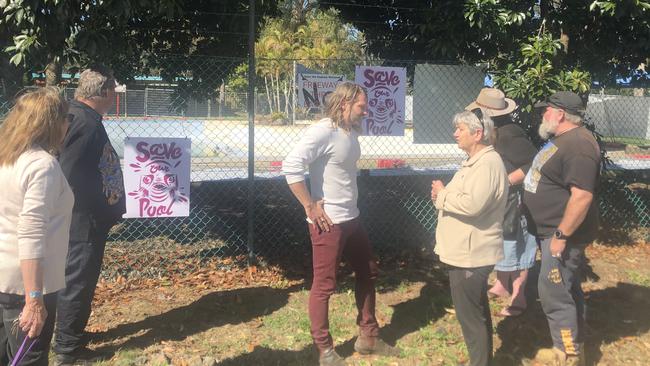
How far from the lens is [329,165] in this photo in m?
3.29

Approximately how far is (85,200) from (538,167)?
2.83 metres

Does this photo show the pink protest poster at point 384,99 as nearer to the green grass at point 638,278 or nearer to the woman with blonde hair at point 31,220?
the green grass at point 638,278

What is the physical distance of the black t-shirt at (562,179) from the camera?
10.5 feet

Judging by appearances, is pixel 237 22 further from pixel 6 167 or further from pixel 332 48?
pixel 332 48

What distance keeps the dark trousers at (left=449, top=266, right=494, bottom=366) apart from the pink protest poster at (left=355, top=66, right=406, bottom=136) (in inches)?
95.7

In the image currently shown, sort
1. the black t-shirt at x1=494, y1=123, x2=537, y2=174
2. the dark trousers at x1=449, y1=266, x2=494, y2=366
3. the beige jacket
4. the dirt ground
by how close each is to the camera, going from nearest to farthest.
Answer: the beige jacket → the dark trousers at x1=449, y1=266, x2=494, y2=366 → the dirt ground → the black t-shirt at x1=494, y1=123, x2=537, y2=174

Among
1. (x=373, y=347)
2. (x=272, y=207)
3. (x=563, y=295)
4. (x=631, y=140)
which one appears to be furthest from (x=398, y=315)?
(x=631, y=140)

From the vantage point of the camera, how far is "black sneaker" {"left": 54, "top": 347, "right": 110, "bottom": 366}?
132 inches

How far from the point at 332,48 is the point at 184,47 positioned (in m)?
29.1

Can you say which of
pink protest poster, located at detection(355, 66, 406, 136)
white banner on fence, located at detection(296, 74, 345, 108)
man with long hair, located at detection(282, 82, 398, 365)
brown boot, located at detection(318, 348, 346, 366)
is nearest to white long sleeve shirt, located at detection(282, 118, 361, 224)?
man with long hair, located at detection(282, 82, 398, 365)

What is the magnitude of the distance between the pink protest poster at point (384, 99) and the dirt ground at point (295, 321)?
1.41 m

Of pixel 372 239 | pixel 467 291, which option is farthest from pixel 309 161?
pixel 372 239

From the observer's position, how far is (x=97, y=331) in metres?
3.89

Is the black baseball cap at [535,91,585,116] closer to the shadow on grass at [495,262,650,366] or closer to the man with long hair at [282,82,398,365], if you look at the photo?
the man with long hair at [282,82,398,365]
